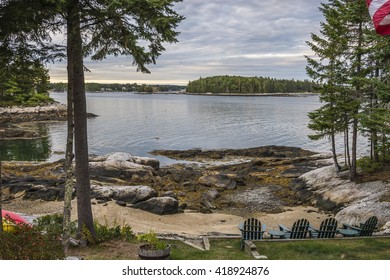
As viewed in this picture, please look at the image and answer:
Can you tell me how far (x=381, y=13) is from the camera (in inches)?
204

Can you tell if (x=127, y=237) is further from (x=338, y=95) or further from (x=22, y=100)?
(x=22, y=100)

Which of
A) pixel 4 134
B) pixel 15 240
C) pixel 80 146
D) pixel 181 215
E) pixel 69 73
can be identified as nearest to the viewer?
pixel 15 240

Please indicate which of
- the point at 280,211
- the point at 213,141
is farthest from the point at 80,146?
the point at 213,141

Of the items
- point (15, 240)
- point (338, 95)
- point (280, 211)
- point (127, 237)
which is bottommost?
point (280, 211)

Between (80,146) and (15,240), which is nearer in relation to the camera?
(15,240)

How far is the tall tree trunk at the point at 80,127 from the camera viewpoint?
10.5 metres

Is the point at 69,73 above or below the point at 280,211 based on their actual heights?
above

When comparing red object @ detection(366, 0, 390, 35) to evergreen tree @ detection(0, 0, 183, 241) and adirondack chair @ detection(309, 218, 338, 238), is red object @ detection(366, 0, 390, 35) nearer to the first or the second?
evergreen tree @ detection(0, 0, 183, 241)

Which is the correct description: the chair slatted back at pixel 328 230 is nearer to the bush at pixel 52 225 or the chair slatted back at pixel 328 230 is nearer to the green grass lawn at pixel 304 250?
the green grass lawn at pixel 304 250

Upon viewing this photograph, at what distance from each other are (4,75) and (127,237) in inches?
255

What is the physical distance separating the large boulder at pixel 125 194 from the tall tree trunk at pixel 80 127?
35.7 feet

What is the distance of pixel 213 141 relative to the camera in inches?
2410

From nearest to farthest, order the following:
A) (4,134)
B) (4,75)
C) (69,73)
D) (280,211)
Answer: (69,73) < (4,75) < (280,211) < (4,134)

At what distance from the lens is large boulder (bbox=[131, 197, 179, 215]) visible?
73.4ft
